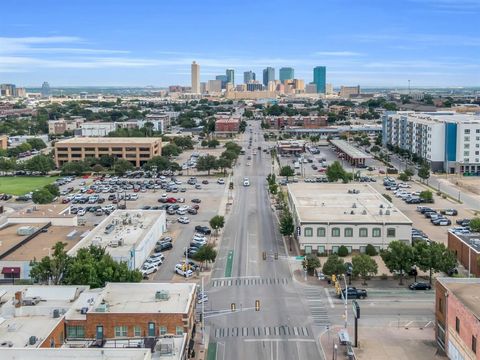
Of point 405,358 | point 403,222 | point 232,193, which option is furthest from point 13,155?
point 405,358

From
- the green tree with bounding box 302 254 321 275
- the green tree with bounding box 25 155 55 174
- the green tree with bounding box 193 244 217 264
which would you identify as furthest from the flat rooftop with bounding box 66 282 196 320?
the green tree with bounding box 25 155 55 174

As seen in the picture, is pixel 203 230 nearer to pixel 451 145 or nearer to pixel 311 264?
pixel 311 264

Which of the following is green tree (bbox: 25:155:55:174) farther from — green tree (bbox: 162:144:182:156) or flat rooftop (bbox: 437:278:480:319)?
flat rooftop (bbox: 437:278:480:319)

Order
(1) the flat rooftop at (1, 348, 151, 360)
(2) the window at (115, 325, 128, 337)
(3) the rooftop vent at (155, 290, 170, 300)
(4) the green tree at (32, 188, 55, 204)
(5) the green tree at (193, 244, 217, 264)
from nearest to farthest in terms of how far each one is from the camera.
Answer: (1) the flat rooftop at (1, 348, 151, 360) → (2) the window at (115, 325, 128, 337) → (3) the rooftop vent at (155, 290, 170, 300) → (5) the green tree at (193, 244, 217, 264) → (4) the green tree at (32, 188, 55, 204)

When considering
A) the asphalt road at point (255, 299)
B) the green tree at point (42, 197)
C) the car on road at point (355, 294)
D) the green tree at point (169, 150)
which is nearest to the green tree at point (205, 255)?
the asphalt road at point (255, 299)

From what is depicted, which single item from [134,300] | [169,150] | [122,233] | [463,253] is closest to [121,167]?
[169,150]

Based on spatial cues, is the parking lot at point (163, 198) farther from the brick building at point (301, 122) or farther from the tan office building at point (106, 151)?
the brick building at point (301, 122)
